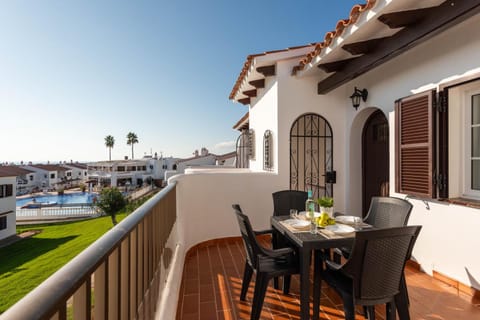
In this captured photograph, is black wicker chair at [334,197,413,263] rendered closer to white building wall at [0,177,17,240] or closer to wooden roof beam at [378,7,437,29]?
wooden roof beam at [378,7,437,29]

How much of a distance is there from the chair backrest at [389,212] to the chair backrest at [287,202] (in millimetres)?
869

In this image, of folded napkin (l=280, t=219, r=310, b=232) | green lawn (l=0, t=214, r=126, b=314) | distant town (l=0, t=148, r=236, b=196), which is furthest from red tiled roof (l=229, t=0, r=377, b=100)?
distant town (l=0, t=148, r=236, b=196)

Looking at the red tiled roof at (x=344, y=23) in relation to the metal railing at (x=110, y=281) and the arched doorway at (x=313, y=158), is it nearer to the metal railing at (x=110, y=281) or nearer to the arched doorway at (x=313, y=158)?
the arched doorway at (x=313, y=158)

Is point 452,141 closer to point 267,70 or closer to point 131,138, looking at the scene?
point 267,70

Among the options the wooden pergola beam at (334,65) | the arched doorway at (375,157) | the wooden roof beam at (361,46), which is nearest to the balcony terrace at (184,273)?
the arched doorway at (375,157)

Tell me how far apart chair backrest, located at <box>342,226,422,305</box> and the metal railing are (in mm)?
1488

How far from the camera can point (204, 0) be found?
686 centimetres

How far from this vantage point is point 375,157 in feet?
14.6

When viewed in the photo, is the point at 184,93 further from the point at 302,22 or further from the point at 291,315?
the point at 291,315

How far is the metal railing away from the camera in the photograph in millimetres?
528

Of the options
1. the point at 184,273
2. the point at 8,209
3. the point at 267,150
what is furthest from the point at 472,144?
the point at 8,209

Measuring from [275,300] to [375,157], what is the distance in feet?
10.2

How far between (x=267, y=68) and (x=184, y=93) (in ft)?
31.5

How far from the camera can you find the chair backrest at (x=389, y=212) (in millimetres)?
2664
